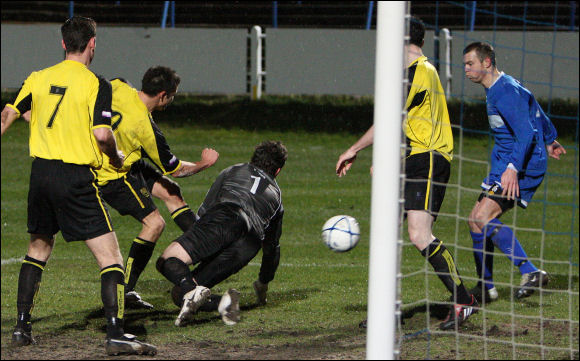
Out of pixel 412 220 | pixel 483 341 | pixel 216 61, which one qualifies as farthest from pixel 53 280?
pixel 216 61

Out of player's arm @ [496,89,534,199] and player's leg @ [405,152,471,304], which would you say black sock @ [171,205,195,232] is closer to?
player's leg @ [405,152,471,304]

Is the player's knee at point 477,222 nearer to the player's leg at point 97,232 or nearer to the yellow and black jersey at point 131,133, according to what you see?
the yellow and black jersey at point 131,133

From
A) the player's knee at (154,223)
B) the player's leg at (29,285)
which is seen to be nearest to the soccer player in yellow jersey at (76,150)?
the player's leg at (29,285)

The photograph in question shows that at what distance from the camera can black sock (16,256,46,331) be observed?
5480 mm

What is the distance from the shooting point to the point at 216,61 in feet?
66.1

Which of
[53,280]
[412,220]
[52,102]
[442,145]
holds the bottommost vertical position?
[53,280]

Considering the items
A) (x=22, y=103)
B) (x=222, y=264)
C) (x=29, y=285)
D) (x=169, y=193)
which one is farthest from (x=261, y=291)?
(x=22, y=103)

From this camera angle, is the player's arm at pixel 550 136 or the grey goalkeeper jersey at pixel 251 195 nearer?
the grey goalkeeper jersey at pixel 251 195

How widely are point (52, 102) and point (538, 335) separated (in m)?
3.64

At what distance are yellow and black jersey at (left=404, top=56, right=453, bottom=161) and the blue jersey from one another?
481mm

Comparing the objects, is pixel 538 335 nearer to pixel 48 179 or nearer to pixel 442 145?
pixel 442 145

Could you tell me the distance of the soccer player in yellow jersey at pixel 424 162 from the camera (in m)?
6.27

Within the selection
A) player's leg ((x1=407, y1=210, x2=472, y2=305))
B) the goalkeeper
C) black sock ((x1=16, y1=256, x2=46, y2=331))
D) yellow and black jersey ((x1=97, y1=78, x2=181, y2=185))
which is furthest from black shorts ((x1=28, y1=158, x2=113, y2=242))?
player's leg ((x1=407, y1=210, x2=472, y2=305))

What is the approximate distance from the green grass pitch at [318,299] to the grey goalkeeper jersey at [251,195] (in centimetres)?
77
